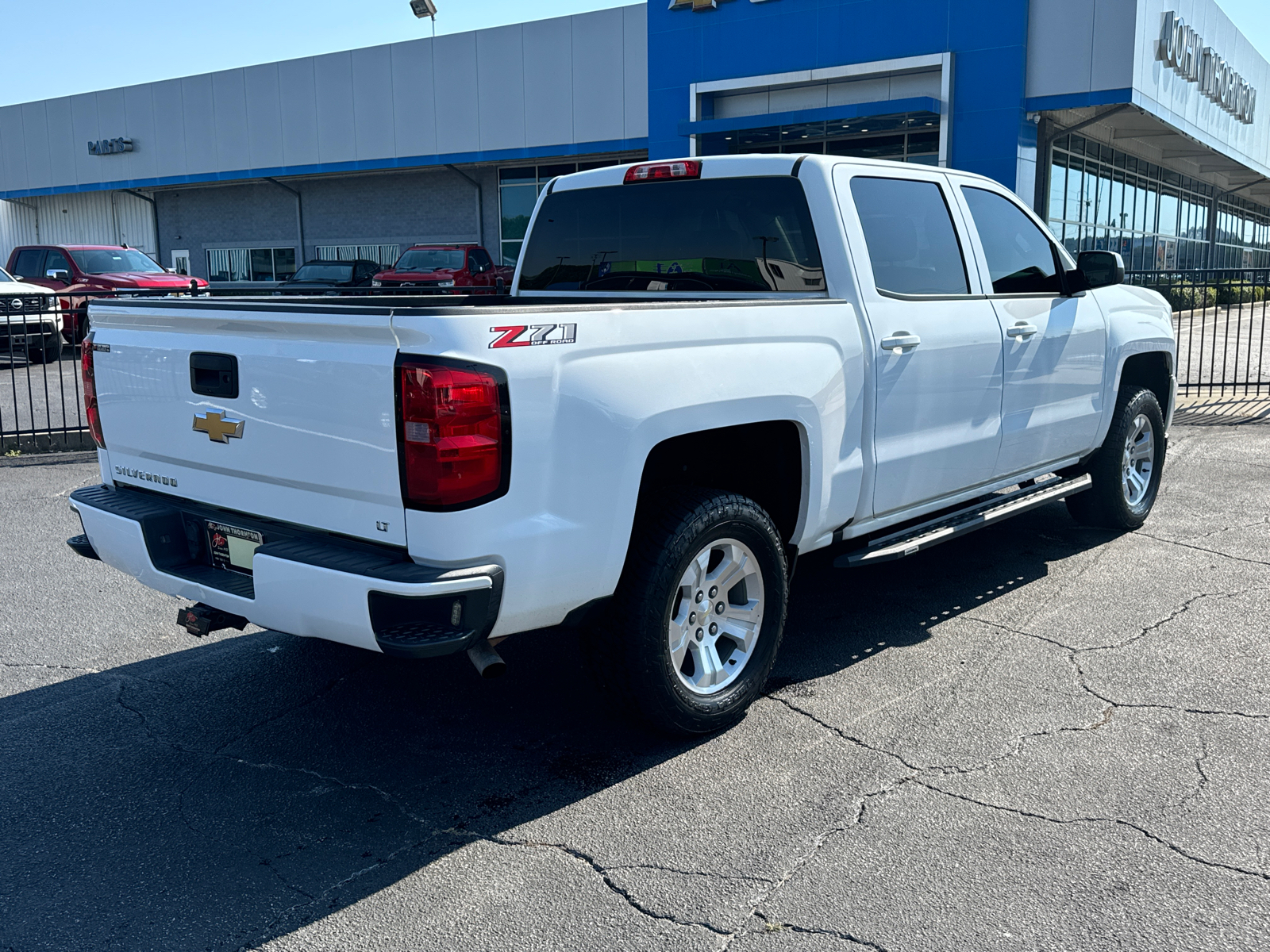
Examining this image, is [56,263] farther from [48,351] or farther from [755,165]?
[755,165]

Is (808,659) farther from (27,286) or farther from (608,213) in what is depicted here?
(27,286)

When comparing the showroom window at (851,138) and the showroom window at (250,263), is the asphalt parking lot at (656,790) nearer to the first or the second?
the showroom window at (851,138)

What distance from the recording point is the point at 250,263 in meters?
39.2

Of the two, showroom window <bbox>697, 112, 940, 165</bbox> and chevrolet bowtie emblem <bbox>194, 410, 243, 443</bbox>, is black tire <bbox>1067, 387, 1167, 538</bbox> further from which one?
showroom window <bbox>697, 112, 940, 165</bbox>

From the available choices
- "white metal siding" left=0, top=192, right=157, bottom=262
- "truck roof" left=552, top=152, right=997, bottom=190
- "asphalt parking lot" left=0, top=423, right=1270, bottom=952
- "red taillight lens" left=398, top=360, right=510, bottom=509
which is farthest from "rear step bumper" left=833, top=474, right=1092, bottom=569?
"white metal siding" left=0, top=192, right=157, bottom=262

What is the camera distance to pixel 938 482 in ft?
16.7

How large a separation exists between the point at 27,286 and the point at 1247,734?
20.7m

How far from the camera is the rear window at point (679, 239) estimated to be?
4.69m

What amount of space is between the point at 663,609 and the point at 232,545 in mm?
1479

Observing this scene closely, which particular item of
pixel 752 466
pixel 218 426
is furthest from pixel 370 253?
pixel 218 426

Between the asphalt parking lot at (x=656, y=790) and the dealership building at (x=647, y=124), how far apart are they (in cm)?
1691

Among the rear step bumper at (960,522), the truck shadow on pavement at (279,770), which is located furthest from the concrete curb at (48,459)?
the rear step bumper at (960,522)

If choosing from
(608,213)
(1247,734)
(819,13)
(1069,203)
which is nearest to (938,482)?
(1247,734)

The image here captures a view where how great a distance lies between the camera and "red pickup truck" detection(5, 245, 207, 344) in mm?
20781
